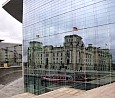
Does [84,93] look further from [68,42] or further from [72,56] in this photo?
[68,42]

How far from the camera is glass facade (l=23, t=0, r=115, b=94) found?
1327 cm

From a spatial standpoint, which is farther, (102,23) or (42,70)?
(42,70)

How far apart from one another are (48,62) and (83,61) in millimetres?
4287

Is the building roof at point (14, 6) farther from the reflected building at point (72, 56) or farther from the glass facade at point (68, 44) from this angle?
the reflected building at point (72, 56)

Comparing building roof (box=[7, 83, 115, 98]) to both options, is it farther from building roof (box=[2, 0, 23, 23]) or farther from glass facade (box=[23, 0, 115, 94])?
building roof (box=[2, 0, 23, 23])

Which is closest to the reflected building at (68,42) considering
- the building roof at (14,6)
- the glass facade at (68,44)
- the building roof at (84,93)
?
the glass facade at (68,44)

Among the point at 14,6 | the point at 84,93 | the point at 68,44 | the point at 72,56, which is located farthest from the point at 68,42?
the point at 14,6

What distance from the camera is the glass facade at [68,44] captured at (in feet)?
43.5

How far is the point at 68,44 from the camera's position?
15758 millimetres

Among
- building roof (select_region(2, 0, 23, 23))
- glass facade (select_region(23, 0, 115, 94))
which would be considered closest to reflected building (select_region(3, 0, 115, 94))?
glass facade (select_region(23, 0, 115, 94))

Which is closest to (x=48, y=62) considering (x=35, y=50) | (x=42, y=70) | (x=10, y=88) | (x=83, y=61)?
(x=42, y=70)

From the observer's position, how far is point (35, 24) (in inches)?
794

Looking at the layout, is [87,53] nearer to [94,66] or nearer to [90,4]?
[94,66]

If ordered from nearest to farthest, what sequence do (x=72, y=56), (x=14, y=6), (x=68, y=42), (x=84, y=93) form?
(x=84, y=93) → (x=72, y=56) → (x=68, y=42) → (x=14, y=6)
